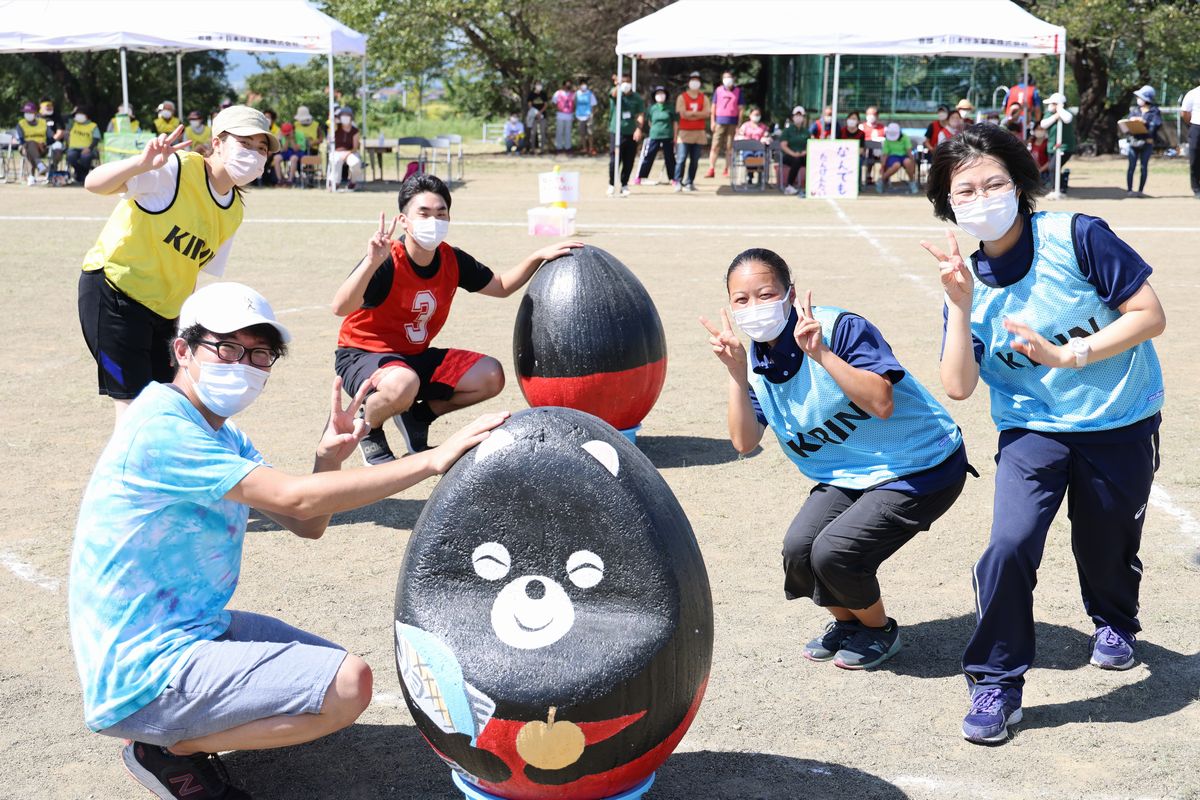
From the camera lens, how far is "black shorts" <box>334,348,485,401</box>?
7.13 m

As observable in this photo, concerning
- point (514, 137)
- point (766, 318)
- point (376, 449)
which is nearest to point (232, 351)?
point (766, 318)

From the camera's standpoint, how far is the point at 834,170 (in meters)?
24.1

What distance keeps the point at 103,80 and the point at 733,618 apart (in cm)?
3792

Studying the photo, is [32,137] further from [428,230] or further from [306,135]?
[428,230]

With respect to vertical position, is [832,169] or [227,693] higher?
[832,169]

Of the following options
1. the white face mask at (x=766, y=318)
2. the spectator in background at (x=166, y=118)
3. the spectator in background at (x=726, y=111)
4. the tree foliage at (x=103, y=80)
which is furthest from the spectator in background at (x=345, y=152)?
the white face mask at (x=766, y=318)

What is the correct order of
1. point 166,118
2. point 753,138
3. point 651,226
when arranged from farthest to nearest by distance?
point 166,118, point 753,138, point 651,226

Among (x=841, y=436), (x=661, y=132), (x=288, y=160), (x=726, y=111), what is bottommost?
(x=841, y=436)

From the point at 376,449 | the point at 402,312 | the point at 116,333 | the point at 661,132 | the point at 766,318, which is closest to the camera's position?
the point at 766,318

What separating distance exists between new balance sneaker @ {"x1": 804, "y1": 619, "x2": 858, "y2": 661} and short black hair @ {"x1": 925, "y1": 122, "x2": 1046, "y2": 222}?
1544 mm

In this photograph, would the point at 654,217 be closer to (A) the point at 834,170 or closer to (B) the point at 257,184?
(A) the point at 834,170

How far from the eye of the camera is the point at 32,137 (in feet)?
90.6

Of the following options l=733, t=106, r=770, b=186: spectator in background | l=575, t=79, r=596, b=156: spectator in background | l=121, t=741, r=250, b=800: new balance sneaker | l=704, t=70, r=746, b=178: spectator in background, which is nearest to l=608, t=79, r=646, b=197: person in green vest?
l=704, t=70, r=746, b=178: spectator in background

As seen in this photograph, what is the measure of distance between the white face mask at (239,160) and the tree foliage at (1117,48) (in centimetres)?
2855
